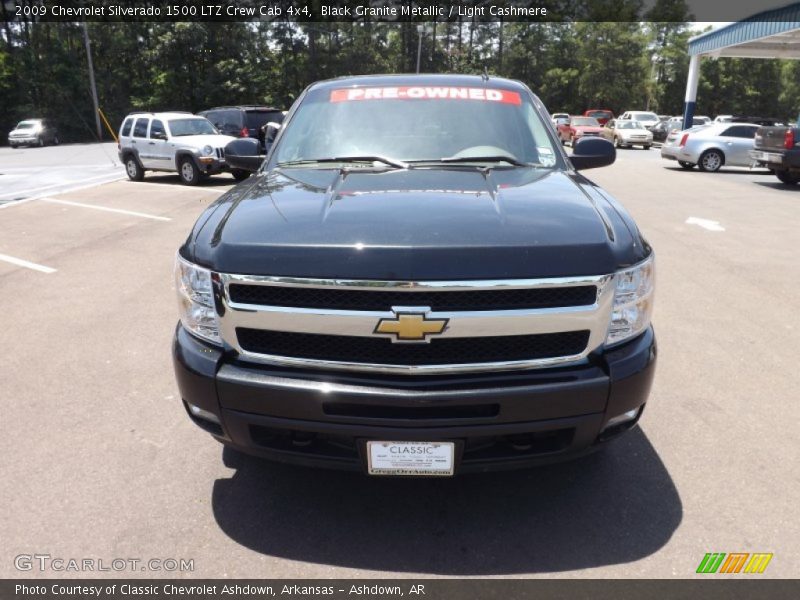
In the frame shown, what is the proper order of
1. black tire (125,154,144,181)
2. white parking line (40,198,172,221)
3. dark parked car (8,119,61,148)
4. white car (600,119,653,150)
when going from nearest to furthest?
white parking line (40,198,172,221), black tire (125,154,144,181), white car (600,119,653,150), dark parked car (8,119,61,148)

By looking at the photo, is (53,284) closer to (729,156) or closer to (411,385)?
(411,385)

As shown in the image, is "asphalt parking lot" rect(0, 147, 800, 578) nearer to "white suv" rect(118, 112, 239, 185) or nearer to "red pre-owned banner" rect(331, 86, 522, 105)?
"red pre-owned banner" rect(331, 86, 522, 105)

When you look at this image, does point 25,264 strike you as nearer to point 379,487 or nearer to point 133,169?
point 379,487

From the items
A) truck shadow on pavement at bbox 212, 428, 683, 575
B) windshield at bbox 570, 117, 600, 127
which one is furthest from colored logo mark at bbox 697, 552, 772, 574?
windshield at bbox 570, 117, 600, 127

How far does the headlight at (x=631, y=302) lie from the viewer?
250cm

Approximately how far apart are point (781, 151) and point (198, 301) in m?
16.3

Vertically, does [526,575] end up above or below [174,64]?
below

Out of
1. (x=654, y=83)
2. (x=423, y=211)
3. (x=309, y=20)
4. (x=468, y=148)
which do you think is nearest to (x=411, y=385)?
(x=423, y=211)

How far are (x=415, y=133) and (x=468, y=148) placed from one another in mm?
323

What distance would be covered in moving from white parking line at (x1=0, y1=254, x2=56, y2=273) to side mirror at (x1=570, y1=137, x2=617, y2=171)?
5.88 meters

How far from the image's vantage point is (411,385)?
238 cm

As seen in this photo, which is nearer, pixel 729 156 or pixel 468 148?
pixel 468 148

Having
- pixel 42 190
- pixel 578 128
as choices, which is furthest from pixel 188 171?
pixel 578 128

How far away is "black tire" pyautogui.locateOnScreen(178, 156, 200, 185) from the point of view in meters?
15.5
